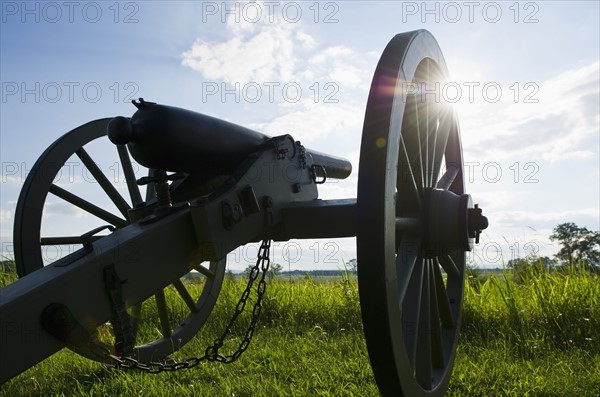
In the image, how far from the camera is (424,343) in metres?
2.80

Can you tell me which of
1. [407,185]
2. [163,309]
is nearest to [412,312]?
[407,185]

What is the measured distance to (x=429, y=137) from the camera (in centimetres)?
328

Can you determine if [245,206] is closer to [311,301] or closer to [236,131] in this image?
[236,131]

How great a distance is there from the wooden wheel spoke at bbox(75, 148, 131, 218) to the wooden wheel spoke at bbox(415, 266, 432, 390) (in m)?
2.28

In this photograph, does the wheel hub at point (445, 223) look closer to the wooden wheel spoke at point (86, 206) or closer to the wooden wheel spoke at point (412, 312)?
the wooden wheel spoke at point (412, 312)

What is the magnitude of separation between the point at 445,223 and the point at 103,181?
2.54 metres

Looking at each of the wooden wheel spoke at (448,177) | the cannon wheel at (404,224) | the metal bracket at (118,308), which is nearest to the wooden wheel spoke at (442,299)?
the cannon wheel at (404,224)

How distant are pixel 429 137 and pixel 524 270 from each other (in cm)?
388

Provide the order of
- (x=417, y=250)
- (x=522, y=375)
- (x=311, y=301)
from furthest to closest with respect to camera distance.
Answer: (x=311, y=301) < (x=522, y=375) < (x=417, y=250)

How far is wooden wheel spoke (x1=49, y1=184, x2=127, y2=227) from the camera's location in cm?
392

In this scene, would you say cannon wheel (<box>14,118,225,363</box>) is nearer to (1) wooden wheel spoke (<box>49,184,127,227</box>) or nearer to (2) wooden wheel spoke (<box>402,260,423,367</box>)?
(1) wooden wheel spoke (<box>49,184,127,227</box>)

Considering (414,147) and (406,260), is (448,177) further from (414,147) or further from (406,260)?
(406,260)

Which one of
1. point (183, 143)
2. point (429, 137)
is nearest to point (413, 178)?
point (429, 137)

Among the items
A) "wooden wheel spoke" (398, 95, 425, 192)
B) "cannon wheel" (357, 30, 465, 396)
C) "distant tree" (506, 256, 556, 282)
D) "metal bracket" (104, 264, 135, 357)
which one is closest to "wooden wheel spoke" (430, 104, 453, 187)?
"cannon wheel" (357, 30, 465, 396)
